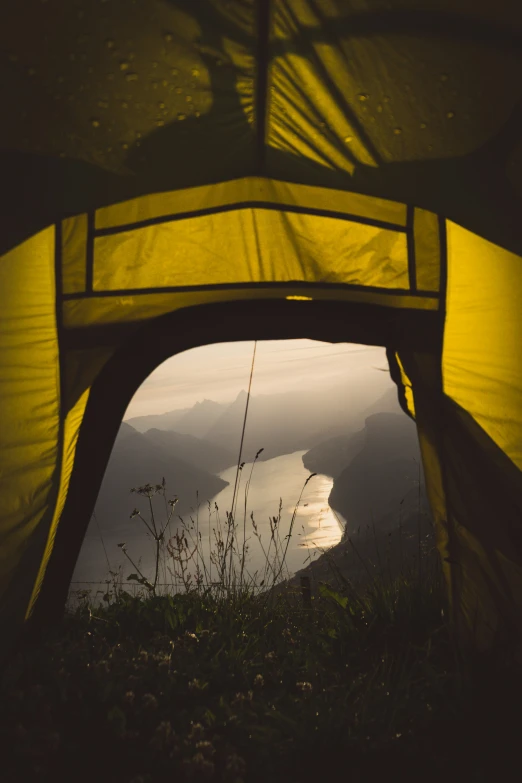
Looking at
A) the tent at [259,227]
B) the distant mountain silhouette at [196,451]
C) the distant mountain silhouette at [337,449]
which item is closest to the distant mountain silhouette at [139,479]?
the distant mountain silhouette at [196,451]

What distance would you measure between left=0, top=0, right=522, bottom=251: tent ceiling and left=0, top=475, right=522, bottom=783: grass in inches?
54.6

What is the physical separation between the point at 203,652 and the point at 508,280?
1715mm

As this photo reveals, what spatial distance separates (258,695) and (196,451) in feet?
608

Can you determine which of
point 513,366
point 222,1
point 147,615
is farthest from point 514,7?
point 147,615

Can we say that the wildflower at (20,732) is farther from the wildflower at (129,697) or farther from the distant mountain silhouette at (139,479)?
the distant mountain silhouette at (139,479)

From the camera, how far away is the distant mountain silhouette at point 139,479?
334ft

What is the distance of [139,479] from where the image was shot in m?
126

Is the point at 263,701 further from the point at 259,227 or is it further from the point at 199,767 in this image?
the point at 259,227

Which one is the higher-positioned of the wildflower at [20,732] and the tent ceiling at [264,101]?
the tent ceiling at [264,101]

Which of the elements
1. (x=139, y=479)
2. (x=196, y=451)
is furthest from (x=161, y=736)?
(x=196, y=451)

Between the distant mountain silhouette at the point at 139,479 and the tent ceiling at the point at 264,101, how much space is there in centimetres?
9933

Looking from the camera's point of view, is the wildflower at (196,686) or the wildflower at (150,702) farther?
the wildflower at (196,686)

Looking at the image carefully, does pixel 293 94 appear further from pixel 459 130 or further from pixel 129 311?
pixel 129 311

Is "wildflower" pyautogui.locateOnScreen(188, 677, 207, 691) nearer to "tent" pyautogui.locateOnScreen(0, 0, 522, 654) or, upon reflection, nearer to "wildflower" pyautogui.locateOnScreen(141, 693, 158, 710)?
"wildflower" pyautogui.locateOnScreen(141, 693, 158, 710)
